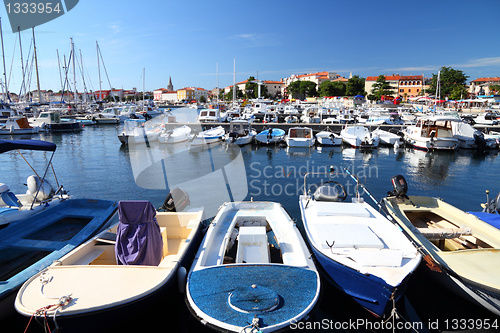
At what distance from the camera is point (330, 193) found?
9328 mm

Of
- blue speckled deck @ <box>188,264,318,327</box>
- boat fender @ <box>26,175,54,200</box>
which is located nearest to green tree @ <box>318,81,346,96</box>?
boat fender @ <box>26,175,54,200</box>

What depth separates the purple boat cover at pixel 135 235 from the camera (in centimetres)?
559

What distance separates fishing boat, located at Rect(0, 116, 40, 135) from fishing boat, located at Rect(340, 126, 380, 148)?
125 ft

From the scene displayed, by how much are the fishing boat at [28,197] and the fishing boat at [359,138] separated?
2465 cm

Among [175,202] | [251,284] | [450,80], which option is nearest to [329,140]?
[175,202]

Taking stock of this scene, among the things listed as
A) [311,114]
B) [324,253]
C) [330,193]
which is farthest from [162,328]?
[311,114]

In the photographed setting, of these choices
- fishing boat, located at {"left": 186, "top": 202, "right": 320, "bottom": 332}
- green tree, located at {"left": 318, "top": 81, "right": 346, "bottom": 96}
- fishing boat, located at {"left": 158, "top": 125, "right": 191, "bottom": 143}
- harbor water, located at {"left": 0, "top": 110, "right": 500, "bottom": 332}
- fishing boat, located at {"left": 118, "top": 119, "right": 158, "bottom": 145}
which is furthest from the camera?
green tree, located at {"left": 318, "top": 81, "right": 346, "bottom": 96}

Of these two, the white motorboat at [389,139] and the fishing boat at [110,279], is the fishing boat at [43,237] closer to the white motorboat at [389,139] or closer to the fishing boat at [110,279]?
the fishing boat at [110,279]

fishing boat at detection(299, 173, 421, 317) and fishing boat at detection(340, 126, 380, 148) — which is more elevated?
fishing boat at detection(340, 126, 380, 148)

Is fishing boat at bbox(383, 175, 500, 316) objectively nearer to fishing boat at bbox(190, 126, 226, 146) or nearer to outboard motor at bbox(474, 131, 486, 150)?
fishing boat at bbox(190, 126, 226, 146)

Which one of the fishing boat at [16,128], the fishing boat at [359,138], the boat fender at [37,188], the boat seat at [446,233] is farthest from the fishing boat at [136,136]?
the boat seat at [446,233]

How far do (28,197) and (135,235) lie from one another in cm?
596

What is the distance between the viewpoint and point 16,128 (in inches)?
1379

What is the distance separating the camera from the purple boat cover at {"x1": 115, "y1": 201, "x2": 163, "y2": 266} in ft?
18.4
